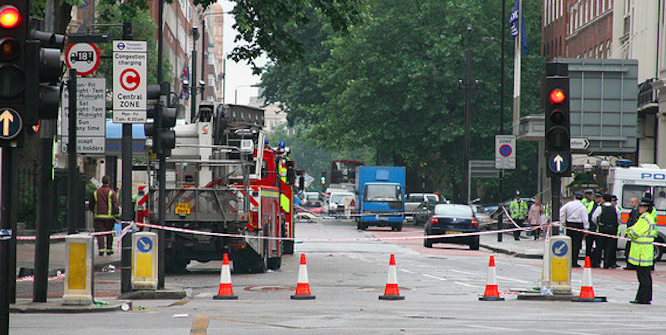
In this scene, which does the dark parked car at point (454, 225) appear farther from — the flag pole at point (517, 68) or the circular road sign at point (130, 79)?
the circular road sign at point (130, 79)

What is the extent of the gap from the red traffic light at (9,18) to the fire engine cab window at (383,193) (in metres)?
45.7

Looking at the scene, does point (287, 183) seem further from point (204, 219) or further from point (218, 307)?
point (218, 307)

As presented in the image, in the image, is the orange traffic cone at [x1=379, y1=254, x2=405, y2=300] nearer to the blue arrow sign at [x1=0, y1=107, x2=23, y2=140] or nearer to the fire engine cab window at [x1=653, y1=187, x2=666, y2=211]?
the blue arrow sign at [x1=0, y1=107, x2=23, y2=140]

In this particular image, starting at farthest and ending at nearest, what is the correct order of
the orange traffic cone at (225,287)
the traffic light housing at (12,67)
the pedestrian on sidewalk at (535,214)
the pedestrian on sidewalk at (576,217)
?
the pedestrian on sidewalk at (535,214) < the pedestrian on sidewalk at (576,217) < the orange traffic cone at (225,287) < the traffic light housing at (12,67)

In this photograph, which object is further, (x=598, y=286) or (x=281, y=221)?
(x=281, y=221)

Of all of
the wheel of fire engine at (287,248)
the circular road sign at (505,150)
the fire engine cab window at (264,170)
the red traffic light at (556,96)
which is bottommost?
A: the wheel of fire engine at (287,248)

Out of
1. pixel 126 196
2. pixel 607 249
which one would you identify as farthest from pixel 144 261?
pixel 607 249

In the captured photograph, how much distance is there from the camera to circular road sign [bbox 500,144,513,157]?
4016cm

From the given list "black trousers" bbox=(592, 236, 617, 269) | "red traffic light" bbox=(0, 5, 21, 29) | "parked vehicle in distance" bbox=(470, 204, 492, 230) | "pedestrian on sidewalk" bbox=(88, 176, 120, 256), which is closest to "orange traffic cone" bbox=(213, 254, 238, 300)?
"red traffic light" bbox=(0, 5, 21, 29)

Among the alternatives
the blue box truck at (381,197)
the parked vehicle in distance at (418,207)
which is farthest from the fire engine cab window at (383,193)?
the parked vehicle in distance at (418,207)

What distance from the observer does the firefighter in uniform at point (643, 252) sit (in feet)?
58.2

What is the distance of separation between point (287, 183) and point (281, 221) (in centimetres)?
244

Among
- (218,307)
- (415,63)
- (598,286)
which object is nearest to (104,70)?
(415,63)

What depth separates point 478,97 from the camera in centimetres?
6194
